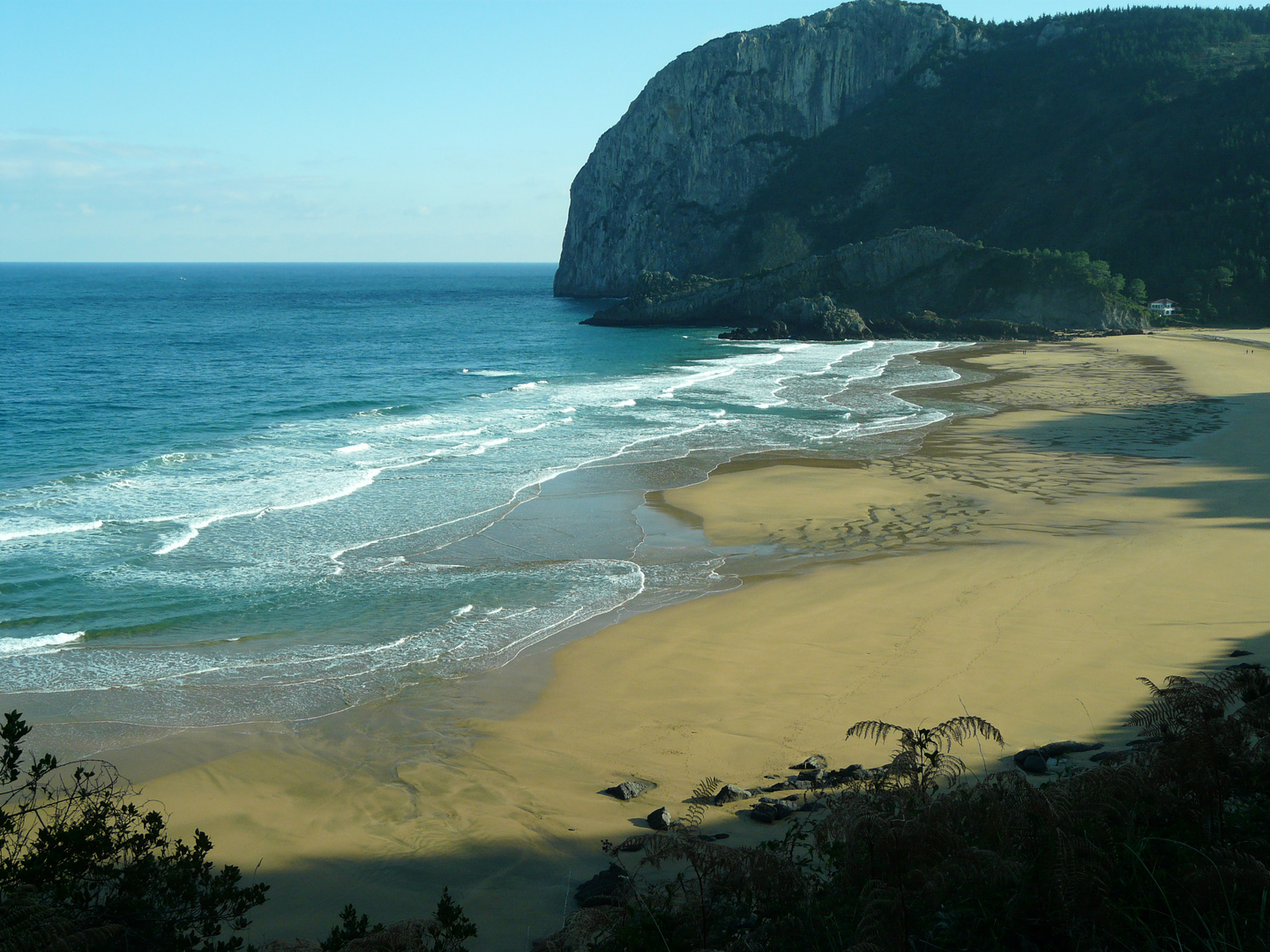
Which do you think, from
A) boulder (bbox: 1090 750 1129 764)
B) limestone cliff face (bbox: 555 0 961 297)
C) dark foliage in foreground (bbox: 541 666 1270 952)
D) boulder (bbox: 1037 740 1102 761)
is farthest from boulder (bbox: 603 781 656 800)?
limestone cliff face (bbox: 555 0 961 297)

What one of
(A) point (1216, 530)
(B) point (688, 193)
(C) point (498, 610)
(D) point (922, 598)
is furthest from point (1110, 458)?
(B) point (688, 193)

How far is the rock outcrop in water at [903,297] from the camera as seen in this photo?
61375mm

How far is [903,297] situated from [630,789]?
220ft

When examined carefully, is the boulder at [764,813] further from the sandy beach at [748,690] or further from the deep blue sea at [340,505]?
the deep blue sea at [340,505]

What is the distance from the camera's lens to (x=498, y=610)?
540 inches

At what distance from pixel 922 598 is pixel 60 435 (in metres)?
27.2

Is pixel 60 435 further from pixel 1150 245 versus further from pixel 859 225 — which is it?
pixel 859 225

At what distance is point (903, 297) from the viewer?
69750 mm

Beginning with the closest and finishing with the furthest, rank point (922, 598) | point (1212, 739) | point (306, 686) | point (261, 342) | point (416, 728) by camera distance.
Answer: point (1212, 739), point (416, 728), point (306, 686), point (922, 598), point (261, 342)

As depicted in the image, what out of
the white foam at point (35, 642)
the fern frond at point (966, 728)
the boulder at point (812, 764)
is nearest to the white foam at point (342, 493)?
the white foam at point (35, 642)

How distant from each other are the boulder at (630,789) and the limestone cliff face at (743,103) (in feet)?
320

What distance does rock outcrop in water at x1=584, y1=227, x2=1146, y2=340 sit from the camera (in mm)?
61375

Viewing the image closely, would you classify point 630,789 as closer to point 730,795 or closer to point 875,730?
point 730,795

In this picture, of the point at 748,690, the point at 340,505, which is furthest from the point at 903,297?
the point at 748,690
